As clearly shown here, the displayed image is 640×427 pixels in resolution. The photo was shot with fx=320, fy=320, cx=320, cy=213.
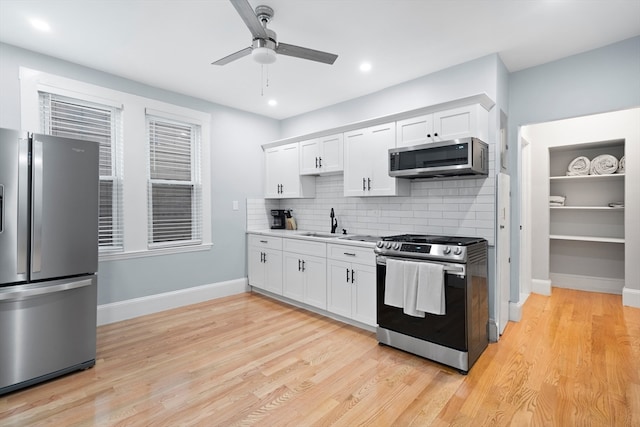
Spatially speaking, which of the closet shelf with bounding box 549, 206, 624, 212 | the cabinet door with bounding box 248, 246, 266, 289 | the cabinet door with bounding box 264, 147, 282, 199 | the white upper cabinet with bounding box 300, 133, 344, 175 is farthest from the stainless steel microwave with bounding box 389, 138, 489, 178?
the closet shelf with bounding box 549, 206, 624, 212

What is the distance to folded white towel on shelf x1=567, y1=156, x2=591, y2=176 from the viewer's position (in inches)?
179

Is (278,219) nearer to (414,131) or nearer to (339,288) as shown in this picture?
(339,288)

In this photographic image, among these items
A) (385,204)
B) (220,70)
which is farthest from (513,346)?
(220,70)

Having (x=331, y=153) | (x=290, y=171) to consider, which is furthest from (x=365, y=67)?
(x=290, y=171)

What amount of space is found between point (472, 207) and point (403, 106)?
Answer: 4.69 feet

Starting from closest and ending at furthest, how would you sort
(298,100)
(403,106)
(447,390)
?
(447,390) < (403,106) < (298,100)

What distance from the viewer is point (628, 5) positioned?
7.75 ft

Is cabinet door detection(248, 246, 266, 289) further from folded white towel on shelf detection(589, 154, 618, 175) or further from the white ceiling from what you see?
folded white towel on shelf detection(589, 154, 618, 175)

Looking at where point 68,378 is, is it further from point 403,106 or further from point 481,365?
point 403,106

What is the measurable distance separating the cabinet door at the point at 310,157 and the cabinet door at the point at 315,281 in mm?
1233

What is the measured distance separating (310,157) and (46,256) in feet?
9.71

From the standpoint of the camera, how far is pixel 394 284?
2.77 m

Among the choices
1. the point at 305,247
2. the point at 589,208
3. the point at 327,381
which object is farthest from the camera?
the point at 589,208

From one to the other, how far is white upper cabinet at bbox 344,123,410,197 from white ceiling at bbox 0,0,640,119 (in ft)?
2.14
